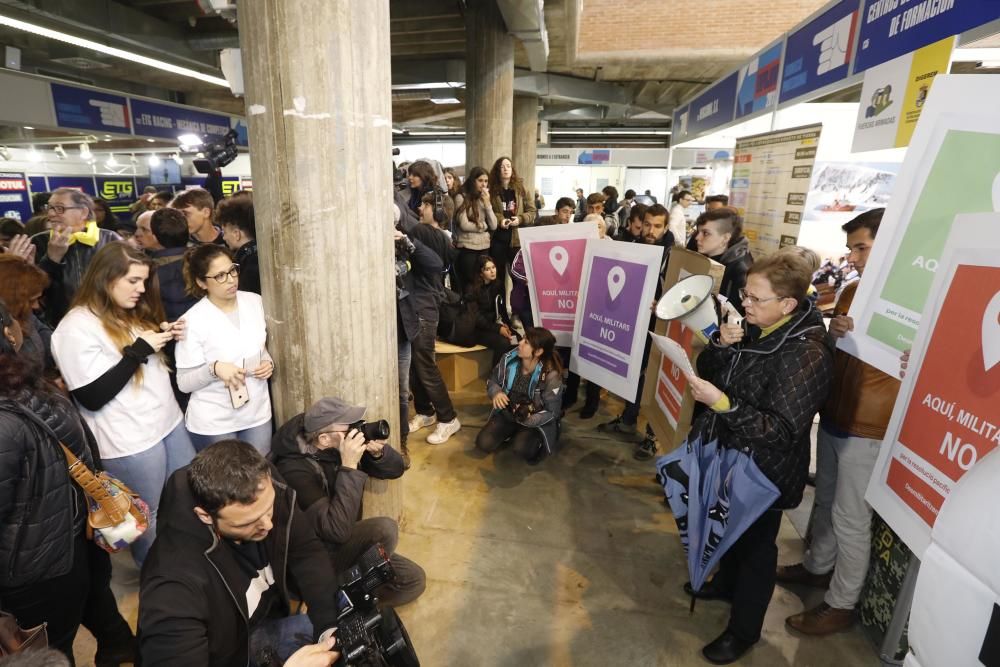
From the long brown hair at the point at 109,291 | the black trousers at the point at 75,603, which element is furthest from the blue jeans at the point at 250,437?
the black trousers at the point at 75,603

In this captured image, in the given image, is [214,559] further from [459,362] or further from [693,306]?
[459,362]

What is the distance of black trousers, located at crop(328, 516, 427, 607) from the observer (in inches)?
98.0

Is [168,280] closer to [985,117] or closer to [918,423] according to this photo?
[918,423]

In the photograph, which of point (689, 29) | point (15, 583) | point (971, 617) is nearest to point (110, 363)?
point (15, 583)

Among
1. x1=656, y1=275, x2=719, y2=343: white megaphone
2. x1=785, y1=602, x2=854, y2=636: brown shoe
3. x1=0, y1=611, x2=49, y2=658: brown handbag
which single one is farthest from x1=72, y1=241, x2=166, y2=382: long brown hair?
x1=785, y1=602, x2=854, y2=636: brown shoe

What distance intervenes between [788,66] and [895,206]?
9.44 ft

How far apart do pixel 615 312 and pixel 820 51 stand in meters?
2.33

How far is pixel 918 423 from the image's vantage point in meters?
1.59

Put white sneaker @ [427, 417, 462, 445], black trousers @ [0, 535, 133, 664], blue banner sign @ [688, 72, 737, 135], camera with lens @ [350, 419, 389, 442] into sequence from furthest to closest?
blue banner sign @ [688, 72, 737, 135] → white sneaker @ [427, 417, 462, 445] → camera with lens @ [350, 419, 389, 442] → black trousers @ [0, 535, 133, 664]

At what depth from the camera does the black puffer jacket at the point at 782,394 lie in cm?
198

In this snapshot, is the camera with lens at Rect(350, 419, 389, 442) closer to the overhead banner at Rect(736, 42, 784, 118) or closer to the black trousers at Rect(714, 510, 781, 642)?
the black trousers at Rect(714, 510, 781, 642)

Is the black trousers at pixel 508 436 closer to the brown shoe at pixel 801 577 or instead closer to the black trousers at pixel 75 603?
the brown shoe at pixel 801 577

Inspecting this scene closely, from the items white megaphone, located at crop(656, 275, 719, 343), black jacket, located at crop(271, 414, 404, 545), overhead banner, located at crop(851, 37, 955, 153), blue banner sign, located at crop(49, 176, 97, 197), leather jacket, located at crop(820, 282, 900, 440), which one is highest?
overhead banner, located at crop(851, 37, 955, 153)

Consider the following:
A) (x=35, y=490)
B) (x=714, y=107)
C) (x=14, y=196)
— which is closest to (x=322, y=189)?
(x=35, y=490)
